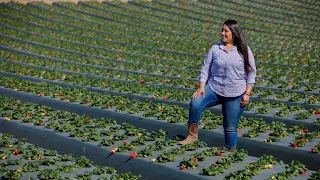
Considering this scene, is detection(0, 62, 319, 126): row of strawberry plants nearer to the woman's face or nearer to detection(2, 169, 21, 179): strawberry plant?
the woman's face

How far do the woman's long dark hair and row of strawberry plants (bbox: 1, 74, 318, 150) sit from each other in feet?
7.09

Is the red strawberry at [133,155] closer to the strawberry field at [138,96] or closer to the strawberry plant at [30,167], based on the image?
the strawberry field at [138,96]

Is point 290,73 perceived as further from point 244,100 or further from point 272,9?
point 272,9

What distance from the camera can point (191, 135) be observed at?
8.32 m

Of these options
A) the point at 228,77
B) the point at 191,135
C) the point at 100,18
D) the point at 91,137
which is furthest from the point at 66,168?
the point at 100,18

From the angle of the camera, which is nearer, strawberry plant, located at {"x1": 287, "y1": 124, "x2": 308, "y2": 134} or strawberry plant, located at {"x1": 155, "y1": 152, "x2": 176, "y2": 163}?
strawberry plant, located at {"x1": 155, "y1": 152, "x2": 176, "y2": 163}

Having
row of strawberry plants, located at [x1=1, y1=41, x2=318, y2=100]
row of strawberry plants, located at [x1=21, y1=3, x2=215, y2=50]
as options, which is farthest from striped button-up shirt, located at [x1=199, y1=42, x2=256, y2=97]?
row of strawberry plants, located at [x1=21, y1=3, x2=215, y2=50]

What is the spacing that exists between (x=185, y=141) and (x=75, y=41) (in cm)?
1649

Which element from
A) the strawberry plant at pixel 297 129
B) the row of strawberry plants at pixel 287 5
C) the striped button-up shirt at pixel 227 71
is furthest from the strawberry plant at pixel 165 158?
the row of strawberry plants at pixel 287 5

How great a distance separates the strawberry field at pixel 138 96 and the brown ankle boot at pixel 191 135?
0.45 feet

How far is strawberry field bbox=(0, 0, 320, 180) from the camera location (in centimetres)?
779

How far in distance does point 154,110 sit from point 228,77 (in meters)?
4.12

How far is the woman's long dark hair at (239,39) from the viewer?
7555 mm

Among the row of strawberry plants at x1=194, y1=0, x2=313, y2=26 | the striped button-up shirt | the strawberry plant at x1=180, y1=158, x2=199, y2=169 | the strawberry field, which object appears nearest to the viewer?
the strawberry plant at x1=180, y1=158, x2=199, y2=169
